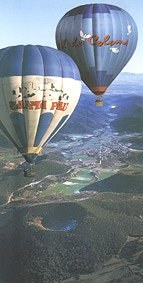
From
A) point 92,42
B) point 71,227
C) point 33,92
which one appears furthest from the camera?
point 71,227

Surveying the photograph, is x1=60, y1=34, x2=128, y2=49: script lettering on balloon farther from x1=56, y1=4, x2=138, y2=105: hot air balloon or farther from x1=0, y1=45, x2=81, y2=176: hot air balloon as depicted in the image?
x1=0, y1=45, x2=81, y2=176: hot air balloon

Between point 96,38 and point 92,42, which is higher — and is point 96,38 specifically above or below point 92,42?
above

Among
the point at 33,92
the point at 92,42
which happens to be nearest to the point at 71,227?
the point at 92,42

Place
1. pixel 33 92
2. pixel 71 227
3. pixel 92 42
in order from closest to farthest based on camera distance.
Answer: pixel 33 92
pixel 92 42
pixel 71 227

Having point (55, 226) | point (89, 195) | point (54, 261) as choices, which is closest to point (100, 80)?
point (54, 261)

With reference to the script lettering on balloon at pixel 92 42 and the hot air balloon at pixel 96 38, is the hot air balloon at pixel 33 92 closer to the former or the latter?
the script lettering on balloon at pixel 92 42

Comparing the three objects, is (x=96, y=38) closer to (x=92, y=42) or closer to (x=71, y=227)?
(x=92, y=42)
